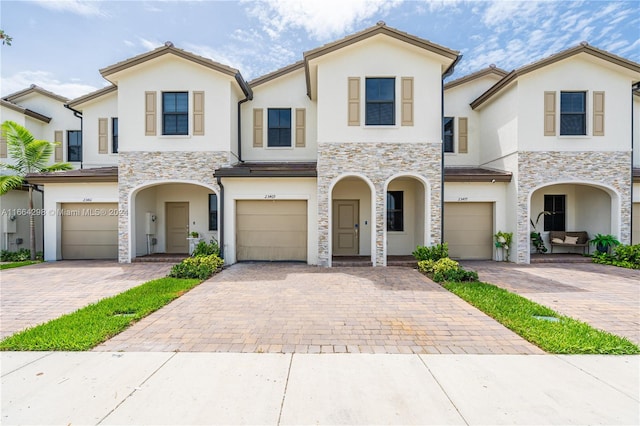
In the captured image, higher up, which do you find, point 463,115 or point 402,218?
point 463,115

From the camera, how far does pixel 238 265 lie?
37.1 feet

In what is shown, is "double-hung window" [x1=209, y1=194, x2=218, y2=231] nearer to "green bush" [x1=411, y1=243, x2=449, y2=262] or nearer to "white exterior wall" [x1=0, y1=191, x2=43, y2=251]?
"white exterior wall" [x1=0, y1=191, x2=43, y2=251]

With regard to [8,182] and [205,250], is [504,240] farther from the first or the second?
[8,182]

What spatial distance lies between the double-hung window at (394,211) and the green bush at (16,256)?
14.8 meters

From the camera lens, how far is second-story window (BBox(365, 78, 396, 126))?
36.6 ft

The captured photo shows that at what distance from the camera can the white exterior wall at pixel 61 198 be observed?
40.5 ft

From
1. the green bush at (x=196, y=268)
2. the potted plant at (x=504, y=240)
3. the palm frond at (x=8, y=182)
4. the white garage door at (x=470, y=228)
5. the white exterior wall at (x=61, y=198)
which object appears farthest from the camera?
the white garage door at (x=470, y=228)

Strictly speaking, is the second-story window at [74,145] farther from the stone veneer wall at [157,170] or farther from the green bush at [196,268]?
the green bush at [196,268]

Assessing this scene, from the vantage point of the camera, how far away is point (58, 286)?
8.24 metres

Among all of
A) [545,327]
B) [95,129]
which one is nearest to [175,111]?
[95,129]

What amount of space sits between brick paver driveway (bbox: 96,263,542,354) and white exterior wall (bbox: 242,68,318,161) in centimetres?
668

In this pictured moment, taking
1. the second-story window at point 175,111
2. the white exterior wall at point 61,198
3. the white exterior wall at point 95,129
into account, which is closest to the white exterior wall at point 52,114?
the white exterior wall at point 95,129

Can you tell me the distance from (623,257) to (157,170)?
17.3 m

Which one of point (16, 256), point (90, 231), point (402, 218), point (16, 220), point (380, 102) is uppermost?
point (380, 102)
